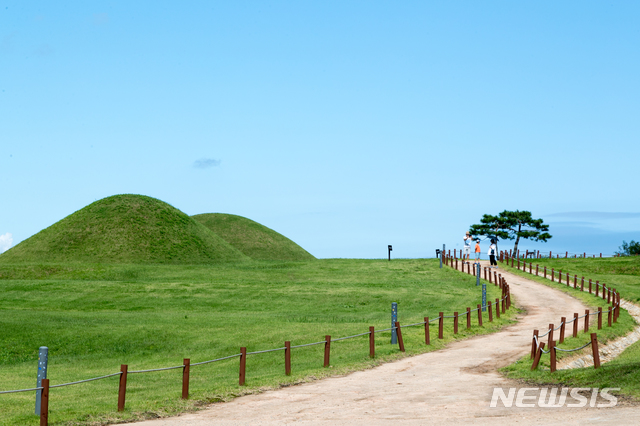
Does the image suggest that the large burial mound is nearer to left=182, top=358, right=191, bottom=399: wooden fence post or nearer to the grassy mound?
the grassy mound

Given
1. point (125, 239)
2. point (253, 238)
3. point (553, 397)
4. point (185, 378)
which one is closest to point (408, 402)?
point (553, 397)

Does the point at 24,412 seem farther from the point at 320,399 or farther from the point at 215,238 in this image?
the point at 215,238

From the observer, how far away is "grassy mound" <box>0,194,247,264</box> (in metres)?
79.6

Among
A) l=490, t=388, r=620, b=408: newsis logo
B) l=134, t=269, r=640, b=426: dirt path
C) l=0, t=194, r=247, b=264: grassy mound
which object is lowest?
l=134, t=269, r=640, b=426: dirt path

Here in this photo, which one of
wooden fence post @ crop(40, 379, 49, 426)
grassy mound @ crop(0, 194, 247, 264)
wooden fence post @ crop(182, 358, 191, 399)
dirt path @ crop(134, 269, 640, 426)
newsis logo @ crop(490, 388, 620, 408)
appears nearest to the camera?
dirt path @ crop(134, 269, 640, 426)

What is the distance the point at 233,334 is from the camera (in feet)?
88.9

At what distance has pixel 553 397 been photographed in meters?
14.5

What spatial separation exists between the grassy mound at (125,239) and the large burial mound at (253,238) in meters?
14.2

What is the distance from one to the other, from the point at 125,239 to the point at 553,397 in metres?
75.2

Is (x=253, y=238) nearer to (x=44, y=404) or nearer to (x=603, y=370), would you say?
(x=603, y=370)

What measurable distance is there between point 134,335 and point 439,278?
30.2m

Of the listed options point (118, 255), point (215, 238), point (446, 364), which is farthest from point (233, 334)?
point (215, 238)

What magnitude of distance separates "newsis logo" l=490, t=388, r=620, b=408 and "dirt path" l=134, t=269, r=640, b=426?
13.4 inches

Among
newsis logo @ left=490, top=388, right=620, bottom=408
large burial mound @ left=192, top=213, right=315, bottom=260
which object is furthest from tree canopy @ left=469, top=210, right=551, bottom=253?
newsis logo @ left=490, top=388, right=620, bottom=408
